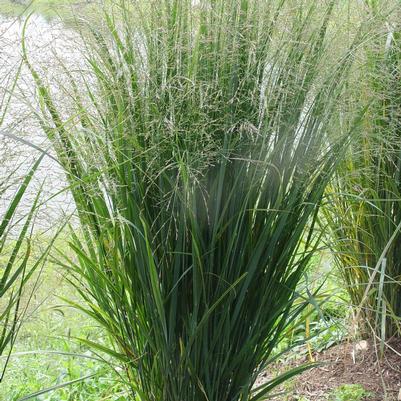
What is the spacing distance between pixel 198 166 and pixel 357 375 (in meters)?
1.07

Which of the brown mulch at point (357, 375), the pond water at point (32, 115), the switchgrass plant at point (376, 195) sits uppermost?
the pond water at point (32, 115)

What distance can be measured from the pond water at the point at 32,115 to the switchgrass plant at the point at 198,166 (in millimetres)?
31

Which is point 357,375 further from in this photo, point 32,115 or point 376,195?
point 32,115

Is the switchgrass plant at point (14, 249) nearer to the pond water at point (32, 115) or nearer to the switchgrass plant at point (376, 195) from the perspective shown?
the pond water at point (32, 115)

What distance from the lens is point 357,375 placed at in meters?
2.20

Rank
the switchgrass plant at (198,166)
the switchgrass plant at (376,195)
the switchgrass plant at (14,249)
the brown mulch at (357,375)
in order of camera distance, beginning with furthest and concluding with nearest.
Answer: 1. the brown mulch at (357,375)
2. the switchgrass plant at (376,195)
3. the switchgrass plant at (198,166)
4. the switchgrass plant at (14,249)

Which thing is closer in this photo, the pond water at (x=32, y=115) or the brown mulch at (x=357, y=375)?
the pond water at (x=32, y=115)

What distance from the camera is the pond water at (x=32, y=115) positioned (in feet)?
4.26

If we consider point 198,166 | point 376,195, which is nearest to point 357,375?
point 376,195

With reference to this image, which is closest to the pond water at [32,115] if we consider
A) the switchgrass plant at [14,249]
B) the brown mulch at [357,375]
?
the switchgrass plant at [14,249]

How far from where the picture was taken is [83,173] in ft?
4.97

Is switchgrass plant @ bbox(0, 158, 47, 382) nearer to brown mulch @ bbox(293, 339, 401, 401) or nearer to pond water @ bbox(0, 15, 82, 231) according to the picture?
pond water @ bbox(0, 15, 82, 231)

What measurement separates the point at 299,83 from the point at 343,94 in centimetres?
9

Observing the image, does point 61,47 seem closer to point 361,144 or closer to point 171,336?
point 171,336
